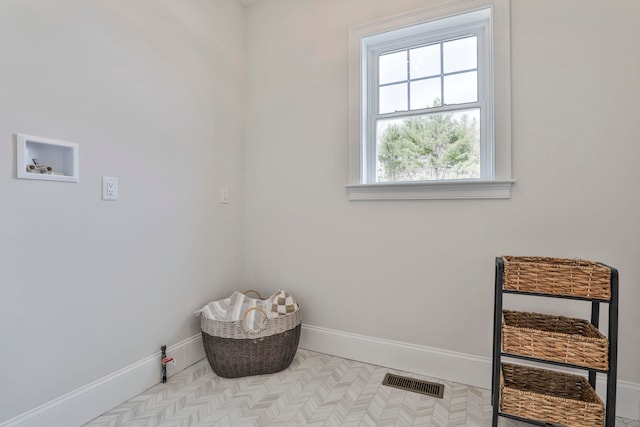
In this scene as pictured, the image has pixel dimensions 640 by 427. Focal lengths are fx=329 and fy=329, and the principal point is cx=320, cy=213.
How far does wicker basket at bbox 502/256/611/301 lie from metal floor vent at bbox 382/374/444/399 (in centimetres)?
80

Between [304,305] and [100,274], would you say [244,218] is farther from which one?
[100,274]

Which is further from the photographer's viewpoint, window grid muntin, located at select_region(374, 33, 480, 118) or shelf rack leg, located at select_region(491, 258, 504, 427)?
window grid muntin, located at select_region(374, 33, 480, 118)

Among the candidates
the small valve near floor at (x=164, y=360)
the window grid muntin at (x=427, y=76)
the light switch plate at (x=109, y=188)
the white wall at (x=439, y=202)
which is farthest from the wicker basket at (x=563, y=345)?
the light switch plate at (x=109, y=188)

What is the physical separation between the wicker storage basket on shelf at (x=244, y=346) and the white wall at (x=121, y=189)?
0.28 meters

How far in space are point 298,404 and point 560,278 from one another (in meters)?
1.34

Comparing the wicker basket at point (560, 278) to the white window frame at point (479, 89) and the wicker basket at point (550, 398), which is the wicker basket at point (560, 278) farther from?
the white window frame at point (479, 89)

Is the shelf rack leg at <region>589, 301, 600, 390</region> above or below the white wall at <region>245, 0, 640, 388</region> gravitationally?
below

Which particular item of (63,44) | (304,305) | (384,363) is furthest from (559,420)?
(63,44)

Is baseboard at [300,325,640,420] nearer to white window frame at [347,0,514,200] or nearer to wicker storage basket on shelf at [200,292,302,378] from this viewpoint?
wicker storage basket on shelf at [200,292,302,378]

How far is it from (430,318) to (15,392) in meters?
2.01

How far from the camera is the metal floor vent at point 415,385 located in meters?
1.79

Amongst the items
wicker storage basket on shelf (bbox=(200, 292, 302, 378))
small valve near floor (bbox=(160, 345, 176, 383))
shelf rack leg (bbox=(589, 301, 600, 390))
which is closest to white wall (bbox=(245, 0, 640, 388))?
shelf rack leg (bbox=(589, 301, 600, 390))

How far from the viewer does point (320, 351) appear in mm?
2297

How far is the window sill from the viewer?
5.94 ft
